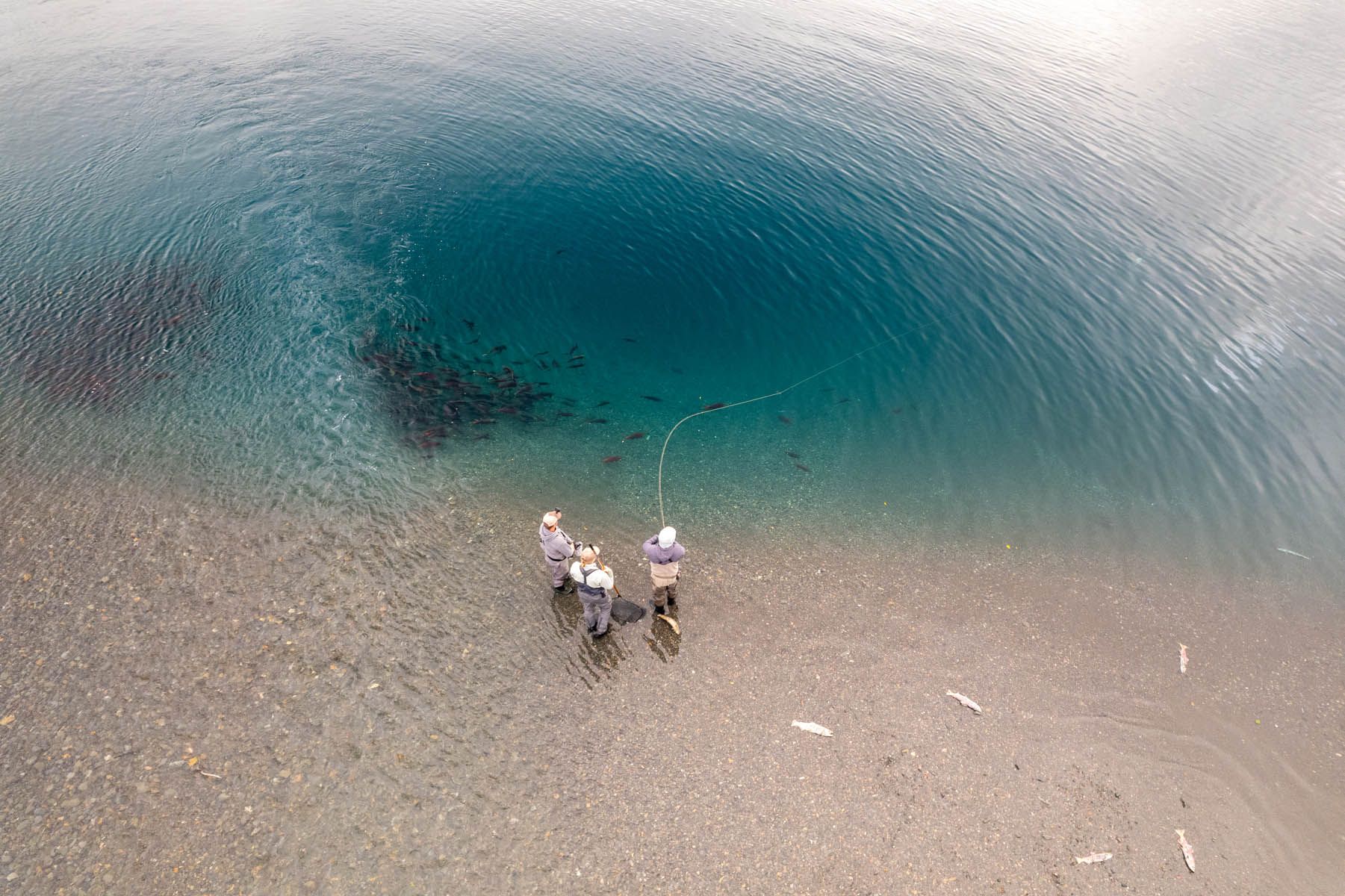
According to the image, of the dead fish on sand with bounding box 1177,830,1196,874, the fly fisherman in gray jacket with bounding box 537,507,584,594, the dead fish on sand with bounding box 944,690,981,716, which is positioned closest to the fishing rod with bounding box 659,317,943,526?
the fly fisherman in gray jacket with bounding box 537,507,584,594

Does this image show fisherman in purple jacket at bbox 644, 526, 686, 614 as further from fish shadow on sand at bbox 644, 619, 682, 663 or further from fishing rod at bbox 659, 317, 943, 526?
fishing rod at bbox 659, 317, 943, 526

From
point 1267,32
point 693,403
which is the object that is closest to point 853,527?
point 693,403

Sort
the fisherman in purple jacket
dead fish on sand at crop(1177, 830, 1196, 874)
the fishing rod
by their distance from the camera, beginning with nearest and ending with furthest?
dead fish on sand at crop(1177, 830, 1196, 874), the fisherman in purple jacket, the fishing rod

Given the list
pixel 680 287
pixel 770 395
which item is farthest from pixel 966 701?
pixel 680 287

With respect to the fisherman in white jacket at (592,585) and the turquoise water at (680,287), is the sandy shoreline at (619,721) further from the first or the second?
the turquoise water at (680,287)

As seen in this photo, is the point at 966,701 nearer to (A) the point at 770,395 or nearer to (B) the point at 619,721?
(B) the point at 619,721

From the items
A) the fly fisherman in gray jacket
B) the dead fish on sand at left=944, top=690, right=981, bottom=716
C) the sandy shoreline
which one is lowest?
the sandy shoreline

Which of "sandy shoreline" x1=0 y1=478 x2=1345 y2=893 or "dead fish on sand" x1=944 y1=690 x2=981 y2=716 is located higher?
"dead fish on sand" x1=944 y1=690 x2=981 y2=716
